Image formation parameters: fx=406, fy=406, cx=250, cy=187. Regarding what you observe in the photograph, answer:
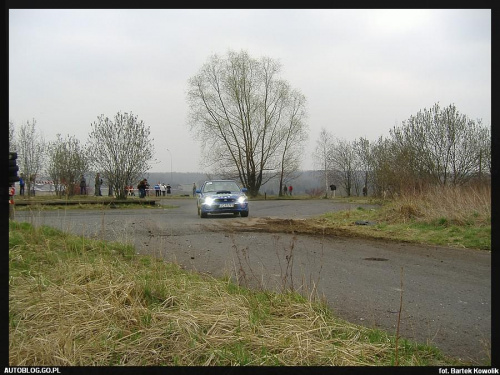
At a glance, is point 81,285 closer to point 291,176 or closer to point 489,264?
point 489,264

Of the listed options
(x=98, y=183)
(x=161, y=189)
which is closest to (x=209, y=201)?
(x=98, y=183)

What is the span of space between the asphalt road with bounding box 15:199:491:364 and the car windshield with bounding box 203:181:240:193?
706 centimetres

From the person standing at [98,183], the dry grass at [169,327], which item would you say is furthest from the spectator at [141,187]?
the dry grass at [169,327]

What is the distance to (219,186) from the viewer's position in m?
18.7

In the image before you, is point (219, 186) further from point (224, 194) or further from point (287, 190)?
point (287, 190)

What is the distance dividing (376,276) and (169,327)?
403 cm

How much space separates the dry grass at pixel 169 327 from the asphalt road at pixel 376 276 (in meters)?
0.48

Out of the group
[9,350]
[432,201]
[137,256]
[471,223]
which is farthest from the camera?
[432,201]

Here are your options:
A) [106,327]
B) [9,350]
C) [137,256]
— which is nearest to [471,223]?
[137,256]

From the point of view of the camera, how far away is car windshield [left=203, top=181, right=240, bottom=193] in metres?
18.5

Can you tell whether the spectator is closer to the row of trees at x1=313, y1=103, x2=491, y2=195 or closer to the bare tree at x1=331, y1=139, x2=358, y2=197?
the row of trees at x1=313, y1=103, x2=491, y2=195

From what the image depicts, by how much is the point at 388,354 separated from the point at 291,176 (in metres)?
52.6

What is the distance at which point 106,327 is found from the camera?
12.3 feet
